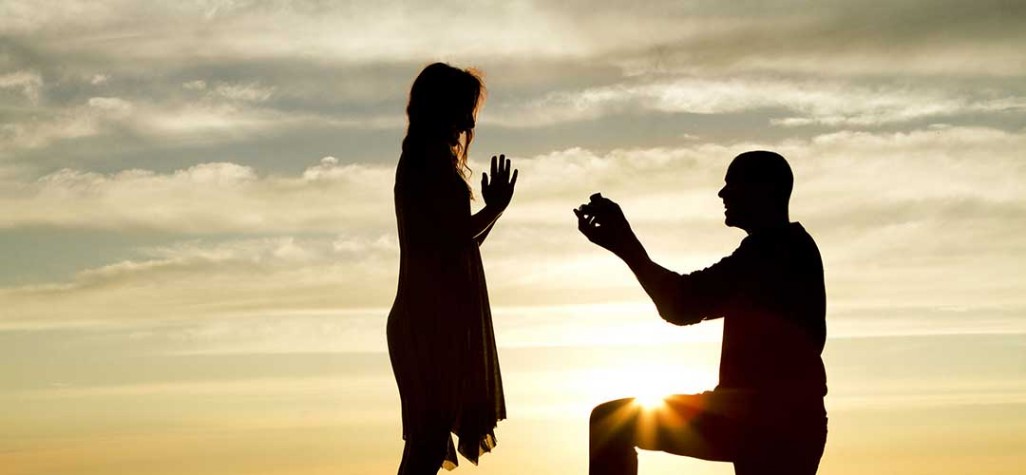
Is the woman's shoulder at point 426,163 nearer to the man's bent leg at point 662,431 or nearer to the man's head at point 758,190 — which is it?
the man's head at point 758,190

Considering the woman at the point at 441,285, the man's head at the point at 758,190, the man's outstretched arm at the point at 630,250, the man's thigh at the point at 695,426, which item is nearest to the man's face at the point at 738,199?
the man's head at the point at 758,190

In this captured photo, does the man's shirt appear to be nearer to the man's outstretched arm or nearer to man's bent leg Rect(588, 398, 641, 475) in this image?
the man's outstretched arm

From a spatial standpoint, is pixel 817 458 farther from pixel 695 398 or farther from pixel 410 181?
pixel 410 181

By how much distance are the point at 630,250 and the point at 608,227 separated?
223mm

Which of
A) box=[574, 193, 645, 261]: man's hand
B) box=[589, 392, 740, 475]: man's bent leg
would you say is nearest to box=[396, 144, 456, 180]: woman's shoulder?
box=[574, 193, 645, 261]: man's hand

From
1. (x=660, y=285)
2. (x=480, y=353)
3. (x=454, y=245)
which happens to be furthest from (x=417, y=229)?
(x=660, y=285)

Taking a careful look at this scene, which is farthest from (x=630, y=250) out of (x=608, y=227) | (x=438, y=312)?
(x=438, y=312)

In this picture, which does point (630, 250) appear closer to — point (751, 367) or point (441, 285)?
point (751, 367)

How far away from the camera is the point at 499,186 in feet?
29.1

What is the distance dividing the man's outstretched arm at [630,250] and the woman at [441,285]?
171 centimetres

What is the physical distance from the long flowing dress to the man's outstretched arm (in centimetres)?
174

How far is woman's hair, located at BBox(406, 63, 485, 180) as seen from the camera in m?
8.93

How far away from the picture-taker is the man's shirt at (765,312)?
670 centimetres

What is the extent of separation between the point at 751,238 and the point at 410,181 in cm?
279
